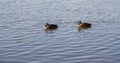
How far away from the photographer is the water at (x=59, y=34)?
50.3 ft

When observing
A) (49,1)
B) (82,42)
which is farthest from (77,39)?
(49,1)

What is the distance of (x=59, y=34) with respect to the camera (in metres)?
20.1

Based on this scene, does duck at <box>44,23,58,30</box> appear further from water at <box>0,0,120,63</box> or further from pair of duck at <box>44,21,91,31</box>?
water at <box>0,0,120,63</box>

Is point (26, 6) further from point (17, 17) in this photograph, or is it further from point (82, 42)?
point (82, 42)

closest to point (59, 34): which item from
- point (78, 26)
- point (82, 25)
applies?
point (78, 26)

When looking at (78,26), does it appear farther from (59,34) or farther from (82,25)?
(59,34)

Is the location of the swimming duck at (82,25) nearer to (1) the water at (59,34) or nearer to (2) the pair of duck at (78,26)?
(2) the pair of duck at (78,26)

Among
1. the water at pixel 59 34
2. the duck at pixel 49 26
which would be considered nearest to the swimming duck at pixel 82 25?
the water at pixel 59 34

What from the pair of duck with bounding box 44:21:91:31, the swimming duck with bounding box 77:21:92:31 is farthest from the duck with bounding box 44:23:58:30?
the swimming duck with bounding box 77:21:92:31

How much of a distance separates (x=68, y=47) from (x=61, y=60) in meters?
2.29

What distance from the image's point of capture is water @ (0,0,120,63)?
50.3 feet

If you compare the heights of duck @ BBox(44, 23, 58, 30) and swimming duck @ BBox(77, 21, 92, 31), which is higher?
swimming duck @ BBox(77, 21, 92, 31)

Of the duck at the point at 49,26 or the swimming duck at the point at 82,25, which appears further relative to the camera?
the swimming duck at the point at 82,25

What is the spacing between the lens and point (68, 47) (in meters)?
17.0
